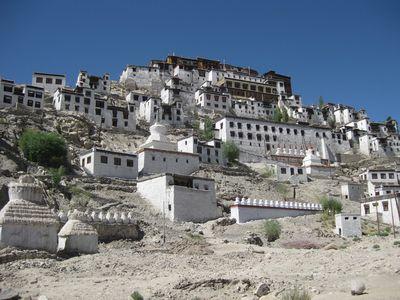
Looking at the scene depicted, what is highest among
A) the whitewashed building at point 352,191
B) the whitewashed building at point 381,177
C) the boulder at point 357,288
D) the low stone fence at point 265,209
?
the whitewashed building at point 381,177

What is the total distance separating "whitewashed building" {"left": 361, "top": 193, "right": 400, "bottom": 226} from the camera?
149ft

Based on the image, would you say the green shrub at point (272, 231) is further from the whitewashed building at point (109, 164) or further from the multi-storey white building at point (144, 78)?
the multi-storey white building at point (144, 78)

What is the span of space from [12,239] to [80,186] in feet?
50.1

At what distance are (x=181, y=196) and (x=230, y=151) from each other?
66.4ft

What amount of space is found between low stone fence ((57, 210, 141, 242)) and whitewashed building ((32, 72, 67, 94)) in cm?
4000

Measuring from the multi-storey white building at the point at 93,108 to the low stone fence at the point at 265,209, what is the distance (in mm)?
23780

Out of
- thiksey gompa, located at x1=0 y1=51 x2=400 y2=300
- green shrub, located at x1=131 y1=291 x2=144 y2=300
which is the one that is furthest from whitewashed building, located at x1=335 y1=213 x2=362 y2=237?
green shrub, located at x1=131 y1=291 x2=144 y2=300

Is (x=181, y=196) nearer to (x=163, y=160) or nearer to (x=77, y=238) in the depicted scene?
(x=163, y=160)

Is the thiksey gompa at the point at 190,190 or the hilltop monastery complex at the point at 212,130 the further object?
the hilltop monastery complex at the point at 212,130

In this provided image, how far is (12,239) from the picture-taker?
24094 millimetres

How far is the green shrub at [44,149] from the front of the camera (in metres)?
43.6

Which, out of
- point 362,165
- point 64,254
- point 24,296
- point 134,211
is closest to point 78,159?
point 134,211

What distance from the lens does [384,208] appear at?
46.6 metres

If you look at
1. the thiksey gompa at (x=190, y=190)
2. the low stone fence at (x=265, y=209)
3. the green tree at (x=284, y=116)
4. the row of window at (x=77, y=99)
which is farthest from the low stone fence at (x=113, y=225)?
the green tree at (x=284, y=116)
